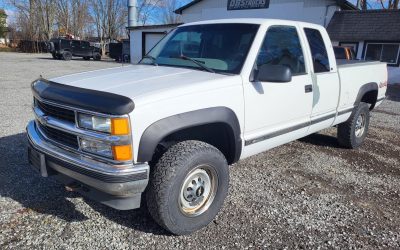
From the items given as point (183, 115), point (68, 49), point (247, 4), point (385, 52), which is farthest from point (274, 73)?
point (68, 49)

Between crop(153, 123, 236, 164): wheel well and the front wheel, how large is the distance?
0.17 metres

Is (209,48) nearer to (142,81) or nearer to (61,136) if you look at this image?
(142,81)

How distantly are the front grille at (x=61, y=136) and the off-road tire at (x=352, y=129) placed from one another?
4.34 metres

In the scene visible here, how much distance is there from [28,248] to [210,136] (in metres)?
1.90

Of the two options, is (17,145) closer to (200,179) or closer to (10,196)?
(10,196)

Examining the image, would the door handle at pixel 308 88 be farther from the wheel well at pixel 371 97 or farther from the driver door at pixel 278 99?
the wheel well at pixel 371 97

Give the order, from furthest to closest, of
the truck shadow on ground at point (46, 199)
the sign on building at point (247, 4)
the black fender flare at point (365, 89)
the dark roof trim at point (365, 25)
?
the sign on building at point (247, 4) → the dark roof trim at point (365, 25) → the black fender flare at point (365, 89) → the truck shadow on ground at point (46, 199)

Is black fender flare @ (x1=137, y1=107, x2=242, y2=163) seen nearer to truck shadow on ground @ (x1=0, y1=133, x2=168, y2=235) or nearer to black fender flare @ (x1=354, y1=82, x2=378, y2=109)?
truck shadow on ground @ (x1=0, y1=133, x2=168, y2=235)

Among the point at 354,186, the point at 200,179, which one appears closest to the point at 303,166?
the point at 354,186

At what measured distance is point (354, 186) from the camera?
4293 mm

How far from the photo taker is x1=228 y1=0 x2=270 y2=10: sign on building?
2138 centimetres

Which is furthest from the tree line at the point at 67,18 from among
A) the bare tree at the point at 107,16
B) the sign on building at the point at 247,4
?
the sign on building at the point at 247,4

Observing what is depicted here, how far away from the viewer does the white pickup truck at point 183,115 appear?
2.55 m

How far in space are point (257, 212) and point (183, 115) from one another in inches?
56.8
